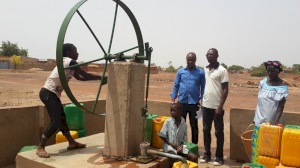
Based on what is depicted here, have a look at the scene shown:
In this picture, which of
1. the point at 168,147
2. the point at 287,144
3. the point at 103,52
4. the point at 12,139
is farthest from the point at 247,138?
the point at 12,139

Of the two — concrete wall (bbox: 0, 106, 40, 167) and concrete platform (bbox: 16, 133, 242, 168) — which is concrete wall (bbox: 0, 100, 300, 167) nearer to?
concrete wall (bbox: 0, 106, 40, 167)

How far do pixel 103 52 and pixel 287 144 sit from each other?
259cm

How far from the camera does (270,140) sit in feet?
12.2

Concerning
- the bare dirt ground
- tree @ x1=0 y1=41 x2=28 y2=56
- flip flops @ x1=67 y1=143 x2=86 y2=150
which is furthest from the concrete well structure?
tree @ x1=0 y1=41 x2=28 y2=56

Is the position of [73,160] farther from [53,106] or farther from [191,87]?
[191,87]

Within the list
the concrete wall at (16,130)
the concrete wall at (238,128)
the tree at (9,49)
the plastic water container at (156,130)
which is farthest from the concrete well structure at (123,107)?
the tree at (9,49)

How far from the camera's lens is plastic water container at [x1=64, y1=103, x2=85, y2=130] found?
5.16 meters

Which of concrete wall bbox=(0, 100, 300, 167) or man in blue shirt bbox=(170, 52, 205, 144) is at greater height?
man in blue shirt bbox=(170, 52, 205, 144)

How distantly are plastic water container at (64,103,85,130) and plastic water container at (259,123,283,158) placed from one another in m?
3.06

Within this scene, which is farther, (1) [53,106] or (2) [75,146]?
(2) [75,146]

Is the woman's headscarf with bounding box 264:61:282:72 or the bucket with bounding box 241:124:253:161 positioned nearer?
the woman's headscarf with bounding box 264:61:282:72

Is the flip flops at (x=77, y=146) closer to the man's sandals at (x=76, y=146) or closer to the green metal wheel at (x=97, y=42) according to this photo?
the man's sandals at (x=76, y=146)

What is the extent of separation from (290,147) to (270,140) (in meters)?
0.26

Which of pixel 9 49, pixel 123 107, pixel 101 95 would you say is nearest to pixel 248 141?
pixel 123 107
